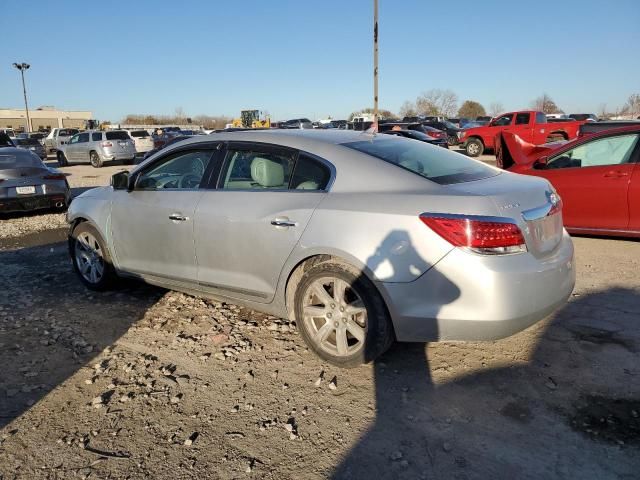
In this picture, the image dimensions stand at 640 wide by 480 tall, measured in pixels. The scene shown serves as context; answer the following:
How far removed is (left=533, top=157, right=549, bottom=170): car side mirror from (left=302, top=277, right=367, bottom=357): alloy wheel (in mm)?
4604

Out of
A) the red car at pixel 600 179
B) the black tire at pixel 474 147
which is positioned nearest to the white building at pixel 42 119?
the black tire at pixel 474 147

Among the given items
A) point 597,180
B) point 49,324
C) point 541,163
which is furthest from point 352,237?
point 541,163

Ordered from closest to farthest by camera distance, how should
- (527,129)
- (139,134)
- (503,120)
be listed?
(527,129) < (503,120) < (139,134)

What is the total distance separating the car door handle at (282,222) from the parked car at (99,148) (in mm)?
21366

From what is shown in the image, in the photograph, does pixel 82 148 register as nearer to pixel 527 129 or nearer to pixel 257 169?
pixel 527 129

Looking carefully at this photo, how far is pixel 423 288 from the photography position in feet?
9.64

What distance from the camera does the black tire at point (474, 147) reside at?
20480 millimetres

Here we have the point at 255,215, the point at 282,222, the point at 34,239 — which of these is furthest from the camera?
the point at 34,239

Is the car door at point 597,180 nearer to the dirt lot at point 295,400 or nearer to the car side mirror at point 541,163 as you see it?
the car side mirror at point 541,163

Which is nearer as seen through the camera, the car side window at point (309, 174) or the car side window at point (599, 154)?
the car side window at point (309, 174)

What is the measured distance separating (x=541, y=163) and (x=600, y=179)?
0.83 m

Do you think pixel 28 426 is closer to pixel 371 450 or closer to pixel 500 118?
pixel 371 450

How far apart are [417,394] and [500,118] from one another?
19621mm

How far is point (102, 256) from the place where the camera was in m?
4.88
